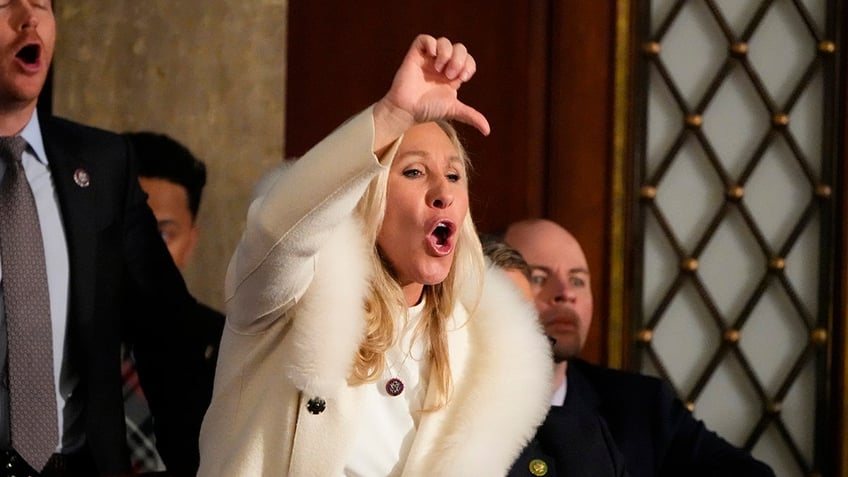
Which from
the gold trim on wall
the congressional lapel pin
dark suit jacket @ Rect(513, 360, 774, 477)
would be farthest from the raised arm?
the gold trim on wall

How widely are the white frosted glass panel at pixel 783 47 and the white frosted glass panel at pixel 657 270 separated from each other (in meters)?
0.39

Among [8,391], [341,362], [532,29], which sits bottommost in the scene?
[8,391]

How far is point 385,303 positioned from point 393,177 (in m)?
0.15

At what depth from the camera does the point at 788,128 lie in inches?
119

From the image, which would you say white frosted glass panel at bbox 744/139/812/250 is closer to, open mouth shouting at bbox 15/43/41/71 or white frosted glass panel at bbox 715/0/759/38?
white frosted glass panel at bbox 715/0/759/38

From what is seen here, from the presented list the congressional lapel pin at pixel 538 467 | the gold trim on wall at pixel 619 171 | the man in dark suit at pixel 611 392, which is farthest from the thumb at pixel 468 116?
the gold trim on wall at pixel 619 171

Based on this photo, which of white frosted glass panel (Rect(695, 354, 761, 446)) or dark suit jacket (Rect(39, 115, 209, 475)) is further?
white frosted glass panel (Rect(695, 354, 761, 446))

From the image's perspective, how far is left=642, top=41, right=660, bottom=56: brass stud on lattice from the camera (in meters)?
3.03

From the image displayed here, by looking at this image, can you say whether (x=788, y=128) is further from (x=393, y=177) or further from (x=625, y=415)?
(x=393, y=177)

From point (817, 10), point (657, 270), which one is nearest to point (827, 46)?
point (817, 10)

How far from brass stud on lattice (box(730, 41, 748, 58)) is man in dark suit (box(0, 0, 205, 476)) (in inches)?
56.7

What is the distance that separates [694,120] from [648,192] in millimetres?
181

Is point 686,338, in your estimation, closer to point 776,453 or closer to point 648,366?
point 648,366

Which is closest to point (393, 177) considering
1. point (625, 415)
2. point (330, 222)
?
point (330, 222)
